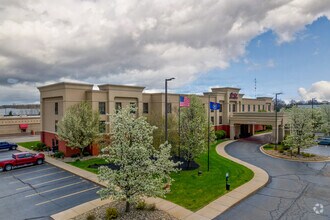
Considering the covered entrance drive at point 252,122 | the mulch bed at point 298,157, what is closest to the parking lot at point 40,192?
the mulch bed at point 298,157

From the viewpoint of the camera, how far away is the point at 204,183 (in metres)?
18.8

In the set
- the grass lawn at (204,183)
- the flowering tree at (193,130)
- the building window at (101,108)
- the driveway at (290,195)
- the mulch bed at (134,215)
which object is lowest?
the driveway at (290,195)

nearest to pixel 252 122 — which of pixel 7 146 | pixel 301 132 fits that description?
pixel 301 132

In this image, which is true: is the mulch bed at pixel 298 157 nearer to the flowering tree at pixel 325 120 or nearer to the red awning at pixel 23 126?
the flowering tree at pixel 325 120

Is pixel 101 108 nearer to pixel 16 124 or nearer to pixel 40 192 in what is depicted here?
pixel 40 192

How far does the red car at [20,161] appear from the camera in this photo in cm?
2415

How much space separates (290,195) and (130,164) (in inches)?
480

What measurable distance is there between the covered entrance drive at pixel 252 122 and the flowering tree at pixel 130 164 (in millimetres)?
32136

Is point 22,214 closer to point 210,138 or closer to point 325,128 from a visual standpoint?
point 210,138

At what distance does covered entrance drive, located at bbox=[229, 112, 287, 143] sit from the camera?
135 ft

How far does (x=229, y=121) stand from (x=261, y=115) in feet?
22.8

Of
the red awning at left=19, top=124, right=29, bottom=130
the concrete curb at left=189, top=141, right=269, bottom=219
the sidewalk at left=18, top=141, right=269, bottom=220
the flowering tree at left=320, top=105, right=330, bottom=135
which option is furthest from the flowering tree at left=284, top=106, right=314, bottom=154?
the red awning at left=19, top=124, right=29, bottom=130

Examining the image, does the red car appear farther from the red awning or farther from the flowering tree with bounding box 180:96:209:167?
the red awning

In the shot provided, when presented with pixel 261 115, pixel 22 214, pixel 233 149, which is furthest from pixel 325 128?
pixel 22 214
